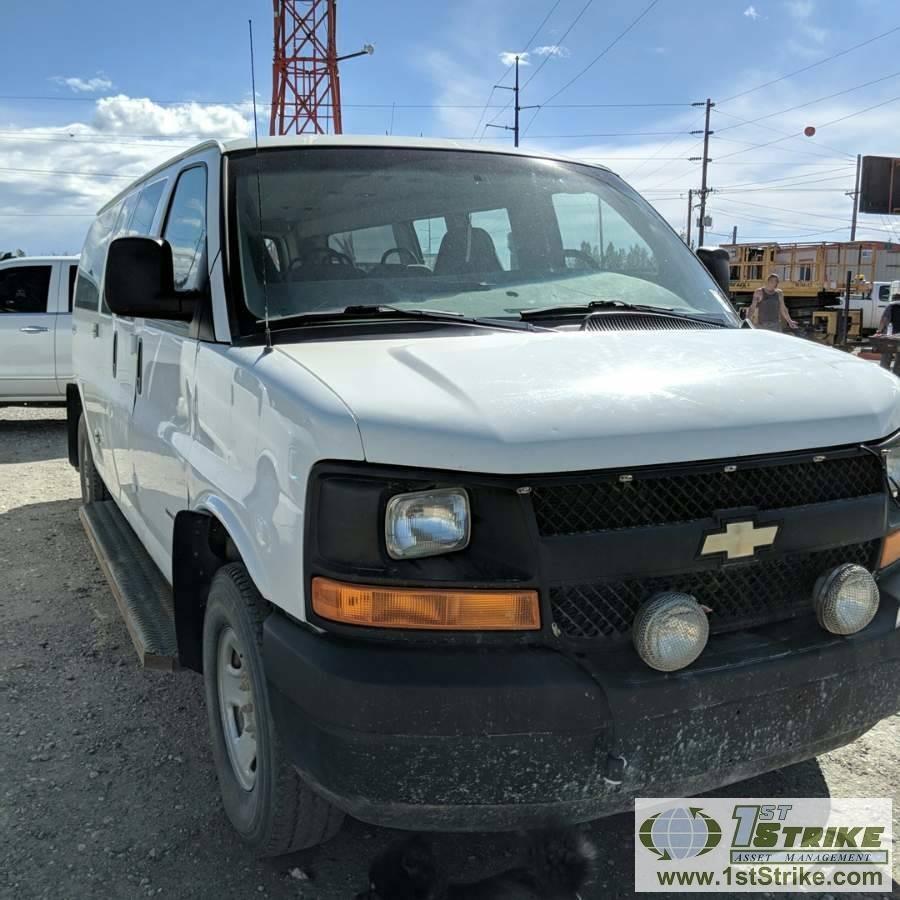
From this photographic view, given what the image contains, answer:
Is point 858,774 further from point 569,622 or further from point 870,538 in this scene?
point 569,622

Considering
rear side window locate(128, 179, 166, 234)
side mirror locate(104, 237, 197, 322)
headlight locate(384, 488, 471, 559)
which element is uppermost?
rear side window locate(128, 179, 166, 234)

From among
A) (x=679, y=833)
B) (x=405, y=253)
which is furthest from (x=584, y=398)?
(x=679, y=833)

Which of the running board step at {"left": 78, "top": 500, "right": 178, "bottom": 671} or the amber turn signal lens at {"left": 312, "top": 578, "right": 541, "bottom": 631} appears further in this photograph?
the running board step at {"left": 78, "top": 500, "right": 178, "bottom": 671}

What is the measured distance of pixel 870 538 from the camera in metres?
2.47

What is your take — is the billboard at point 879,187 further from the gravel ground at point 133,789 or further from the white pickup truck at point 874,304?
the gravel ground at point 133,789

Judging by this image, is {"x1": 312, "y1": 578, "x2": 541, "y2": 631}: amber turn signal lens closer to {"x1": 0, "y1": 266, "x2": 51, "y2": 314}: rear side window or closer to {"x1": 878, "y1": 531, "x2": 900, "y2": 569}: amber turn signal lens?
{"x1": 878, "y1": 531, "x2": 900, "y2": 569}: amber turn signal lens

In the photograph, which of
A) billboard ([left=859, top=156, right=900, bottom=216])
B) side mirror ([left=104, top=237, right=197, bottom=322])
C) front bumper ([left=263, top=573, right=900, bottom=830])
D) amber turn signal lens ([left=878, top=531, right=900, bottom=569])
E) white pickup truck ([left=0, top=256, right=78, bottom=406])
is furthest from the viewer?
billboard ([left=859, top=156, right=900, bottom=216])

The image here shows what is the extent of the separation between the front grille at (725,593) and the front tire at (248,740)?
32.4 inches

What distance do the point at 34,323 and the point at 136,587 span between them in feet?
26.3

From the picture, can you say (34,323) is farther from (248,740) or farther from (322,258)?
(248,740)

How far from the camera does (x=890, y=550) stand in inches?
101

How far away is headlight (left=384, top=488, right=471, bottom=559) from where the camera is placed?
2.08 meters

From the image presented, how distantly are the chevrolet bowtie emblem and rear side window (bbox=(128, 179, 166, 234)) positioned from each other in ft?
9.55

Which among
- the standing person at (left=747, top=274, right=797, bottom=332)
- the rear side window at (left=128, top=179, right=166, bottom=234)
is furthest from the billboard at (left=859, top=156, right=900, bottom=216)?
the rear side window at (left=128, top=179, right=166, bottom=234)
